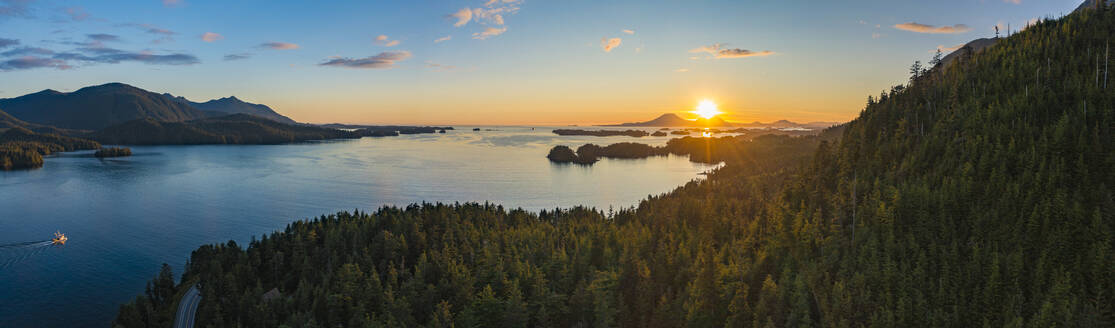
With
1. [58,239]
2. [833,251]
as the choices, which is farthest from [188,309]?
[833,251]

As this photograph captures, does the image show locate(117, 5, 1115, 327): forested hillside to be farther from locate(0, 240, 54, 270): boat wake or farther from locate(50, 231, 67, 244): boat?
locate(50, 231, 67, 244): boat

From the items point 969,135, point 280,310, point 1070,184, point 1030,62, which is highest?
point 1030,62

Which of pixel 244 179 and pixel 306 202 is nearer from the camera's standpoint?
pixel 306 202

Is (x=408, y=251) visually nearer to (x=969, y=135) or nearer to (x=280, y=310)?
(x=280, y=310)

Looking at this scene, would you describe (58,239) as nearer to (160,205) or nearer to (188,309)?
(160,205)

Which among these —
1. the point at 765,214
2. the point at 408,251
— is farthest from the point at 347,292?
the point at 765,214
